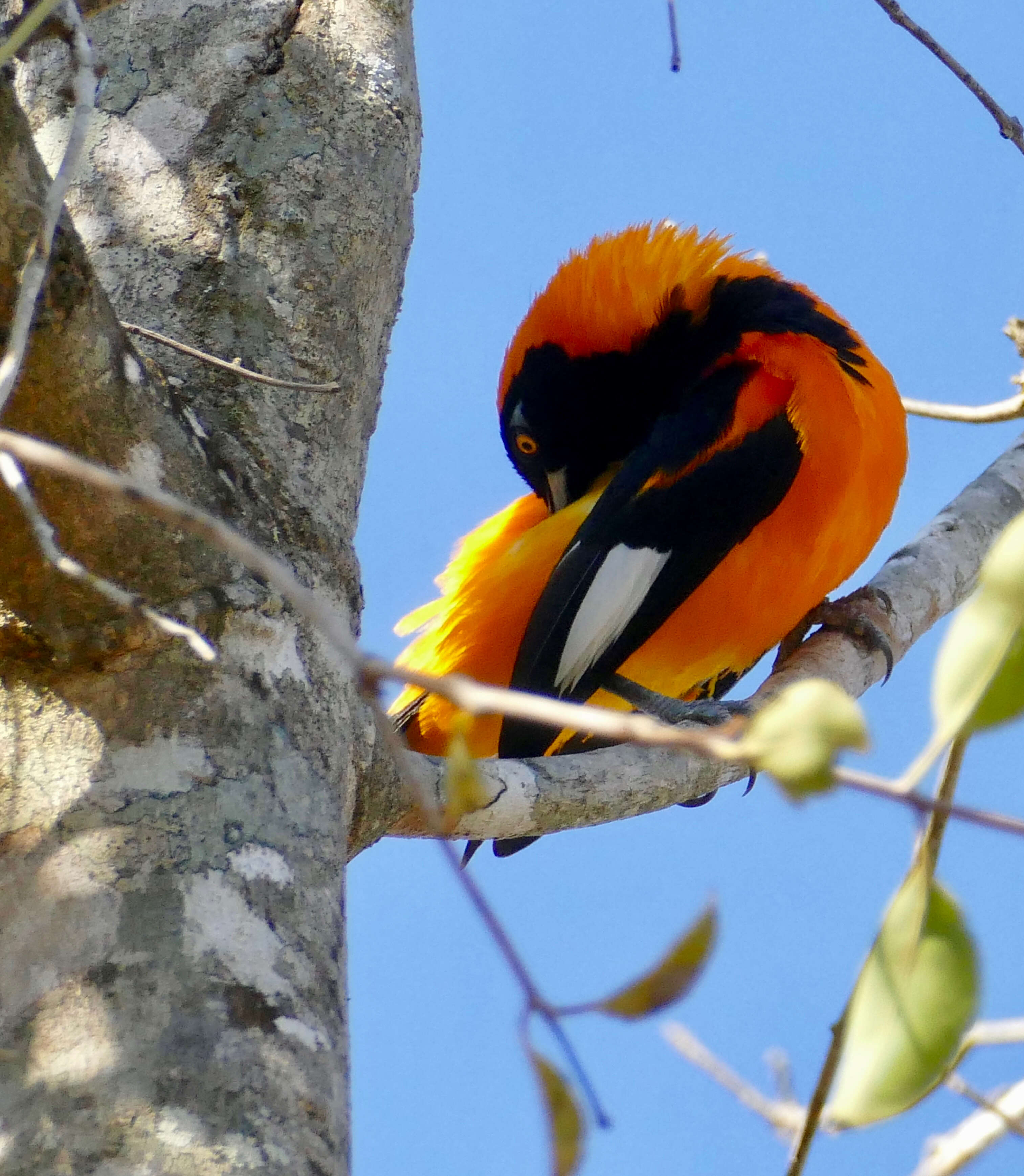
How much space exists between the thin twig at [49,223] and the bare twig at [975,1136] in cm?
70

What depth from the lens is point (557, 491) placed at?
363 centimetres

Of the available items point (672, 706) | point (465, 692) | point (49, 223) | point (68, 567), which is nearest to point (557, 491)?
point (672, 706)

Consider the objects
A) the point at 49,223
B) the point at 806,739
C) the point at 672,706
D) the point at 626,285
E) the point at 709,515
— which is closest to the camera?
the point at 806,739

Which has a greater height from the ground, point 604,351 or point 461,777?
point 604,351

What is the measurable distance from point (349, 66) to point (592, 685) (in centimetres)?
136

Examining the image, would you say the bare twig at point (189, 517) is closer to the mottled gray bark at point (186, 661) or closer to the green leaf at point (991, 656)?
the green leaf at point (991, 656)

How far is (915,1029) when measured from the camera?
2.22ft

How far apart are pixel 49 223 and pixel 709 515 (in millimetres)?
2107

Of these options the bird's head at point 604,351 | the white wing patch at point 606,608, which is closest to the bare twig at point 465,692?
the white wing patch at point 606,608

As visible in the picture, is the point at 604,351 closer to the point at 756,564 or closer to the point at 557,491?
the point at 557,491

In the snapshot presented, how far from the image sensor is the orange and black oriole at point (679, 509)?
9.60 ft

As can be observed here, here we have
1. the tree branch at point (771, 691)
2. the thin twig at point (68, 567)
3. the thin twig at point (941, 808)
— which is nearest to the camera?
the thin twig at point (941, 808)

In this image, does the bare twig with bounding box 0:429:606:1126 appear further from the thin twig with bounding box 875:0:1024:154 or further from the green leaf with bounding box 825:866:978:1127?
the thin twig with bounding box 875:0:1024:154

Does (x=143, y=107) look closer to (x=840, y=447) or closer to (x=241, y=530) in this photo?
(x=241, y=530)
